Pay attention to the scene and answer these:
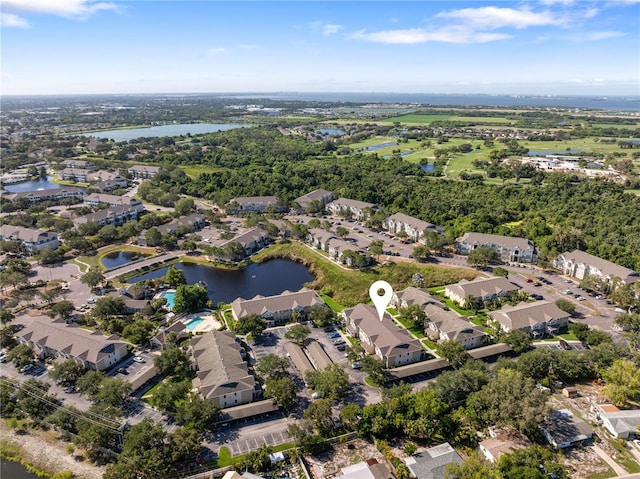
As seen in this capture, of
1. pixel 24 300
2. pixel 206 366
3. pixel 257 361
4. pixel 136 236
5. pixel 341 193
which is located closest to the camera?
pixel 206 366

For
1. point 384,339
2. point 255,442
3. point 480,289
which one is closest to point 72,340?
point 255,442

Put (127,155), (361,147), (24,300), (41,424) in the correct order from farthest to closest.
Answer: (361,147), (127,155), (24,300), (41,424)

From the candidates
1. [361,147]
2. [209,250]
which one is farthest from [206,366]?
[361,147]

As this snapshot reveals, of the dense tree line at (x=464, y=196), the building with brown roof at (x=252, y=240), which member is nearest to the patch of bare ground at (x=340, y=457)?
the building with brown roof at (x=252, y=240)

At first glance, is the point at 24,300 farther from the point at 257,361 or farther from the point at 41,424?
the point at 257,361

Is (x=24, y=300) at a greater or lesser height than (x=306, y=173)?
lesser

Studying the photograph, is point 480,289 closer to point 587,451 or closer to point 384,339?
point 384,339

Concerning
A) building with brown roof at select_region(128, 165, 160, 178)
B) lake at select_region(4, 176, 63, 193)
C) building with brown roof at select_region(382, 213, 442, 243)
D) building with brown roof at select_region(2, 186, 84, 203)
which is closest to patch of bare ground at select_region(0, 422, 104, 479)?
building with brown roof at select_region(382, 213, 442, 243)

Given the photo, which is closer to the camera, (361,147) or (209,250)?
(209,250)
